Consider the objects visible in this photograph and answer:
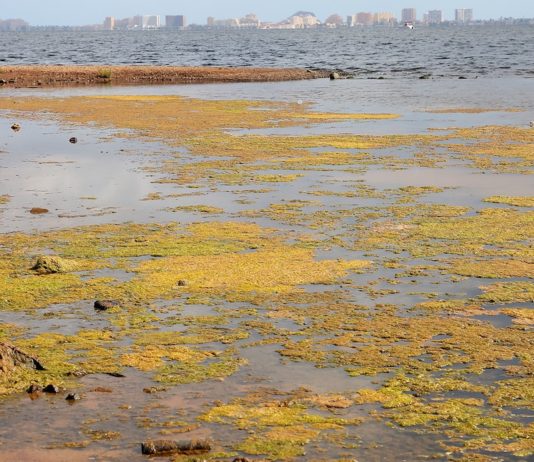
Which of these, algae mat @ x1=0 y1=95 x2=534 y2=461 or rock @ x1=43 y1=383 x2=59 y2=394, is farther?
rock @ x1=43 y1=383 x2=59 y2=394

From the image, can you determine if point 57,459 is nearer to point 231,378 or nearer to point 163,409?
point 163,409

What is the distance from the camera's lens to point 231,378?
8.77 m

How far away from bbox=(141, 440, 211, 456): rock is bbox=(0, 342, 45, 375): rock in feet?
6.60

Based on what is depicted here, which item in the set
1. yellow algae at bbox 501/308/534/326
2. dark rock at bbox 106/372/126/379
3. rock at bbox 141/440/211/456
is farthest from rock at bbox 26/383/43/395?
yellow algae at bbox 501/308/534/326

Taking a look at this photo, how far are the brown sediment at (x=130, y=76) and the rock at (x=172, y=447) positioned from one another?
155ft

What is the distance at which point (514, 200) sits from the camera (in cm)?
1702

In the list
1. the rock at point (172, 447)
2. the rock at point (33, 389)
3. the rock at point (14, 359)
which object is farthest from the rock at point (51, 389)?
the rock at point (172, 447)

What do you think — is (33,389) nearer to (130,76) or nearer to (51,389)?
(51,389)

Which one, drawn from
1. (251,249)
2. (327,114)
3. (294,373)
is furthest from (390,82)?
(294,373)

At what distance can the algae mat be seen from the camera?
7746 millimetres

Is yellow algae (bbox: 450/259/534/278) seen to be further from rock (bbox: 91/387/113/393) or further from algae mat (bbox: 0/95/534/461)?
rock (bbox: 91/387/113/393)

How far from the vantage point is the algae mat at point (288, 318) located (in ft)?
25.4

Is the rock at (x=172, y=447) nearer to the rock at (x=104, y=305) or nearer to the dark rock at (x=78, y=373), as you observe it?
the dark rock at (x=78, y=373)

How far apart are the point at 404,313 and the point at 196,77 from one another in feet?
167
